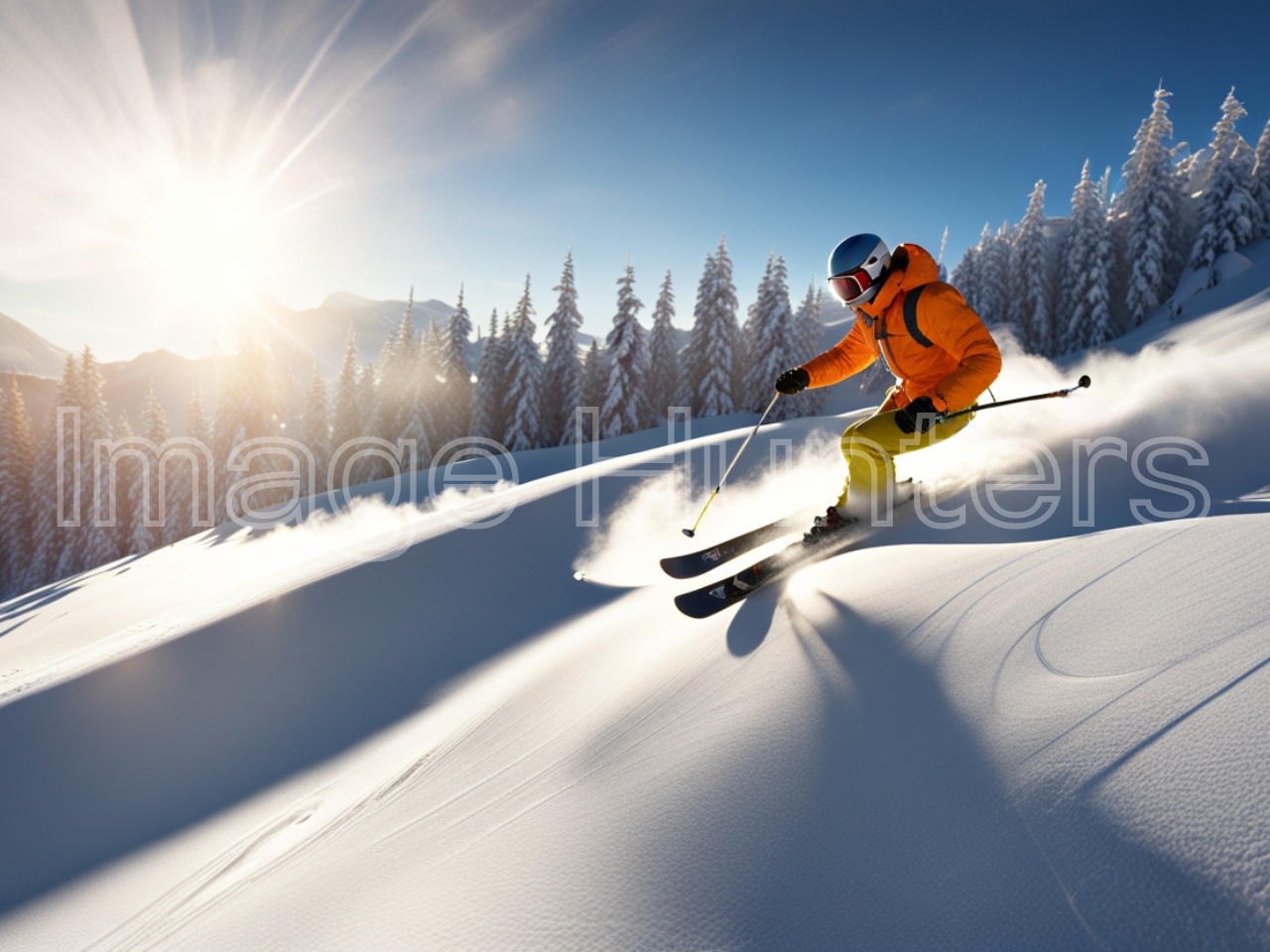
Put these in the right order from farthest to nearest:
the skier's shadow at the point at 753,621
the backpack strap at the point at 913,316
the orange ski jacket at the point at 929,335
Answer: the backpack strap at the point at 913,316, the orange ski jacket at the point at 929,335, the skier's shadow at the point at 753,621

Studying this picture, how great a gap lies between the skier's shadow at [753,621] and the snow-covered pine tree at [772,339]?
100 feet

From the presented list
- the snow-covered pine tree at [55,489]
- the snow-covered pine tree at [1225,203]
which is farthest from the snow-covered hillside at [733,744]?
the snow-covered pine tree at [55,489]

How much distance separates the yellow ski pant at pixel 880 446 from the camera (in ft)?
14.8

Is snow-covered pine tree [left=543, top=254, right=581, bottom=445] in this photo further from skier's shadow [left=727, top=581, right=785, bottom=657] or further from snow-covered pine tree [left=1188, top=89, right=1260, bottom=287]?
snow-covered pine tree [left=1188, top=89, right=1260, bottom=287]

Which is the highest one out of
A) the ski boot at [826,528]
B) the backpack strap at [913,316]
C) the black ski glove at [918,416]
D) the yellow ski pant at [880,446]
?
the backpack strap at [913,316]

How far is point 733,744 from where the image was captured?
1.82 meters

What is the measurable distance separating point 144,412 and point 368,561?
45657 mm

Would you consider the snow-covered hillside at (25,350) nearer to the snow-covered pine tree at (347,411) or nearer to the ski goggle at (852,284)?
the snow-covered pine tree at (347,411)

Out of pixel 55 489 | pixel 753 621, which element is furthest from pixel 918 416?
pixel 55 489

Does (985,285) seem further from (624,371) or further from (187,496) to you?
(187,496)

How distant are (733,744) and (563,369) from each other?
118ft

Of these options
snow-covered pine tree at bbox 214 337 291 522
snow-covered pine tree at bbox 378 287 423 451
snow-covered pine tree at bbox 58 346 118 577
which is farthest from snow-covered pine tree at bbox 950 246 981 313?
snow-covered pine tree at bbox 58 346 118 577

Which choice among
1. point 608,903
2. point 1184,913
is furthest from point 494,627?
point 1184,913

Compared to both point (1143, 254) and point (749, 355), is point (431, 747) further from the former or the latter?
point (1143, 254)
